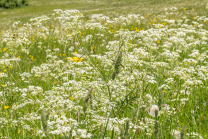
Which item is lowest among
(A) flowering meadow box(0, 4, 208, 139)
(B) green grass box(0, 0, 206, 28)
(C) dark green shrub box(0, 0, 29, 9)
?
(A) flowering meadow box(0, 4, 208, 139)

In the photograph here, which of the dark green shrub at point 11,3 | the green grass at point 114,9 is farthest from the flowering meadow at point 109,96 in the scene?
the dark green shrub at point 11,3

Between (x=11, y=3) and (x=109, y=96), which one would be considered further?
(x=11, y=3)

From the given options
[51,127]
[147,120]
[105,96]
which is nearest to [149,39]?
[105,96]

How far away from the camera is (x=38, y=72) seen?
3990mm

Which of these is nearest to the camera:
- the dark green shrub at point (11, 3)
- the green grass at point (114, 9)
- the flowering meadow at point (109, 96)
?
the flowering meadow at point (109, 96)

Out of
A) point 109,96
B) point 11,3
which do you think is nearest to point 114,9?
point 109,96

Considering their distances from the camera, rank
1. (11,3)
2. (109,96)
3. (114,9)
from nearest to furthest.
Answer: (109,96), (114,9), (11,3)

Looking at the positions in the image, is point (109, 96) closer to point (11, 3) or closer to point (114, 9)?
point (114, 9)

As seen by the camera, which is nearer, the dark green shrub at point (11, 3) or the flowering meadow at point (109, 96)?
the flowering meadow at point (109, 96)

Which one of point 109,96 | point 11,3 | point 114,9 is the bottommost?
point 109,96

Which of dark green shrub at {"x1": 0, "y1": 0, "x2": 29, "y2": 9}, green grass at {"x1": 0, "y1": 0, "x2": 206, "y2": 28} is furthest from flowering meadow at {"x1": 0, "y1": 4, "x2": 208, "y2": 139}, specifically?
dark green shrub at {"x1": 0, "y1": 0, "x2": 29, "y2": 9}

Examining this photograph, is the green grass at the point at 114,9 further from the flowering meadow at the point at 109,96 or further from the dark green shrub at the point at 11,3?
the flowering meadow at the point at 109,96

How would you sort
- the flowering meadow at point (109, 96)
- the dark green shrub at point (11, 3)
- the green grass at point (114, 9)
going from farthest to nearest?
the dark green shrub at point (11, 3)
the green grass at point (114, 9)
the flowering meadow at point (109, 96)

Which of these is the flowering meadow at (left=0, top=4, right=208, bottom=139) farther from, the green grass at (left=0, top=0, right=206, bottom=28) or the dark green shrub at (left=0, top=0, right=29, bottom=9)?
the dark green shrub at (left=0, top=0, right=29, bottom=9)
